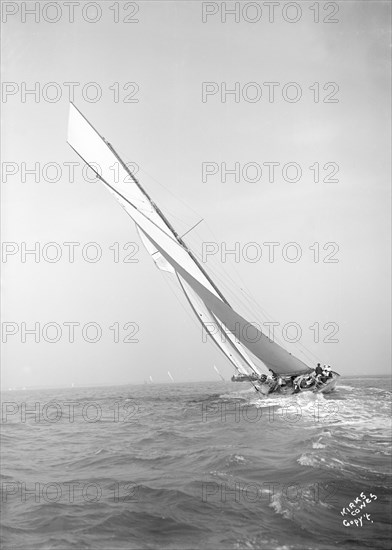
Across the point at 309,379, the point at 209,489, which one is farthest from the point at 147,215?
the point at 209,489

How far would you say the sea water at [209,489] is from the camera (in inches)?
239

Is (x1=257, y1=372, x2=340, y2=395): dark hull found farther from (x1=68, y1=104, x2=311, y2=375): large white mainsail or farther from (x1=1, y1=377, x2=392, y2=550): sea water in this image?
(x1=1, y1=377, x2=392, y2=550): sea water

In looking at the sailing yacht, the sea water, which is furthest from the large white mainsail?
the sea water

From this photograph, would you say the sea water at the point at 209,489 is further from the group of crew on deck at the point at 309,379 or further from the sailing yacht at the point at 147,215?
the group of crew on deck at the point at 309,379

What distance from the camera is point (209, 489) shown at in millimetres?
8352

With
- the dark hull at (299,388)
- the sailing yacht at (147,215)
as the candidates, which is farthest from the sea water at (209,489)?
the dark hull at (299,388)

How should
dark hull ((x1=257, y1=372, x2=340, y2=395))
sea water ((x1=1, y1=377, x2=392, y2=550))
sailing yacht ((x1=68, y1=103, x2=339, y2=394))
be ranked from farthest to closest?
1. dark hull ((x1=257, y1=372, x2=340, y2=395))
2. sailing yacht ((x1=68, y1=103, x2=339, y2=394))
3. sea water ((x1=1, y1=377, x2=392, y2=550))

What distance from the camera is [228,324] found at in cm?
1855

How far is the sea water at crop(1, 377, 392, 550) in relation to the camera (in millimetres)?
6078

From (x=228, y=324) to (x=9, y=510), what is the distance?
12025 millimetres

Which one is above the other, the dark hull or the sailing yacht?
the sailing yacht

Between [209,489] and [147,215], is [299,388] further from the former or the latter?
[209,489]

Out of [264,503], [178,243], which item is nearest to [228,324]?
[178,243]

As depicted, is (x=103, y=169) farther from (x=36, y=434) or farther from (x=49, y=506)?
(x=49, y=506)
